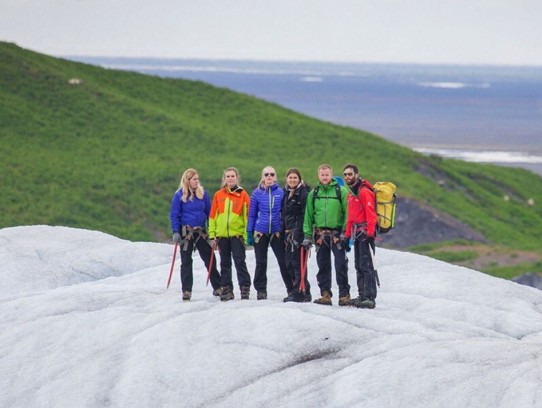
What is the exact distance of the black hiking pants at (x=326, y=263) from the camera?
81.3ft

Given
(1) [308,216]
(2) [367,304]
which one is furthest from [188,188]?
(2) [367,304]

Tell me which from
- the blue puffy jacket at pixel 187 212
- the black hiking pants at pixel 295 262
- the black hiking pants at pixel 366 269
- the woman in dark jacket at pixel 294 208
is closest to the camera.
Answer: the black hiking pants at pixel 366 269

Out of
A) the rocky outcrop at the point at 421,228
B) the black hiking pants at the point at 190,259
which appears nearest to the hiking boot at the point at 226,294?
the black hiking pants at the point at 190,259

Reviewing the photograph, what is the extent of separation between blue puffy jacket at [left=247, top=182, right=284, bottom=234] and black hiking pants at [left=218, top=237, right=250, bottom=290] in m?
0.79

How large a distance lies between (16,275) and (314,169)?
57.0m

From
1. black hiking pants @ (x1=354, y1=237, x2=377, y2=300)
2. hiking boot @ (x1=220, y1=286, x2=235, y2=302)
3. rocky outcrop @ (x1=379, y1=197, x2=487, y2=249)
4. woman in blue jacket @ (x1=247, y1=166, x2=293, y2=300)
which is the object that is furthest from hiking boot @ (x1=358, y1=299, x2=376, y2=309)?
rocky outcrop @ (x1=379, y1=197, x2=487, y2=249)

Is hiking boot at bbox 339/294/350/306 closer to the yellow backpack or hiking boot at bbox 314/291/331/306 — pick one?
hiking boot at bbox 314/291/331/306

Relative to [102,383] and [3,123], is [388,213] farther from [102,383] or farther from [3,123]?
[3,123]

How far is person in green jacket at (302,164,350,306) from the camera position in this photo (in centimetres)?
2444

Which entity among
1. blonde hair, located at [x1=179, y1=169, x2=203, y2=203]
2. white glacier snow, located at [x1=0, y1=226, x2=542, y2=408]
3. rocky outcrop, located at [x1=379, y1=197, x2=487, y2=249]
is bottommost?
rocky outcrop, located at [x1=379, y1=197, x2=487, y2=249]

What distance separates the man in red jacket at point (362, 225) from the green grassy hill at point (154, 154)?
150 ft

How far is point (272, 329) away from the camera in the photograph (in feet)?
72.8

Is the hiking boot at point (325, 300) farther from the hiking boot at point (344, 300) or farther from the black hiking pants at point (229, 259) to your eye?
the black hiking pants at point (229, 259)

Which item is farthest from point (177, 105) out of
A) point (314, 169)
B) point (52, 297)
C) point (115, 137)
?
point (52, 297)
